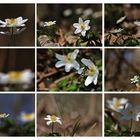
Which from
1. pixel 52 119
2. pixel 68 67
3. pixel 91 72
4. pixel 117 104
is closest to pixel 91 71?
pixel 91 72

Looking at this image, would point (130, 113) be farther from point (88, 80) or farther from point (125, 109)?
point (88, 80)

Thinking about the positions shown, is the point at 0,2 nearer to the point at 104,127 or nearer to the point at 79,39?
the point at 79,39

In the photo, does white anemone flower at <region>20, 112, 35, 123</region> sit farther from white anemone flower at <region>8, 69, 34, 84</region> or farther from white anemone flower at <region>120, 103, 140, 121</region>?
white anemone flower at <region>120, 103, 140, 121</region>

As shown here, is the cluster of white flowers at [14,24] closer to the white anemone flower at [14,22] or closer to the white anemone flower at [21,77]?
the white anemone flower at [14,22]

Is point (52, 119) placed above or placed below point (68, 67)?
below

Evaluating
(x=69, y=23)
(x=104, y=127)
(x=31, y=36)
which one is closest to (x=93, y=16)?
(x=69, y=23)
